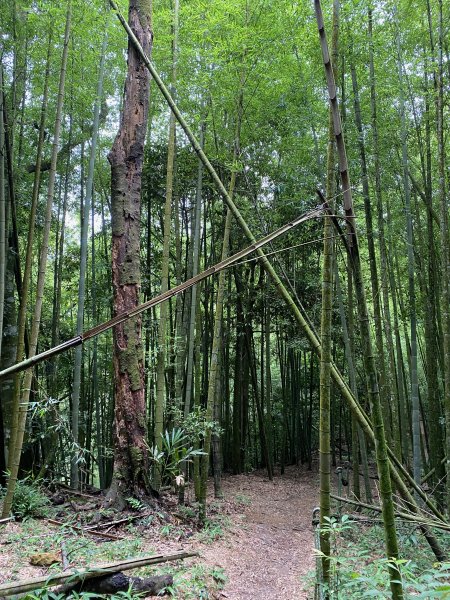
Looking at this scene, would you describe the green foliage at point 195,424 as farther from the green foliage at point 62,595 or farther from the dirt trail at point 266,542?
the green foliage at point 62,595

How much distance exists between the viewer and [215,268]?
1.02 m

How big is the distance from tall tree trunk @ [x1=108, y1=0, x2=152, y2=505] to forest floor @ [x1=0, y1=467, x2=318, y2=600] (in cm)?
47

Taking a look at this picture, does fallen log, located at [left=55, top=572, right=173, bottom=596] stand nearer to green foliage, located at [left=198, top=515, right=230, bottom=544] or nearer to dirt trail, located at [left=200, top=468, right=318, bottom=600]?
dirt trail, located at [left=200, top=468, right=318, bottom=600]

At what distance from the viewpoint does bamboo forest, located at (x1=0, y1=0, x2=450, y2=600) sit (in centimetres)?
196

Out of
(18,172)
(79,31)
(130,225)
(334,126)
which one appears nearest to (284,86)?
(79,31)

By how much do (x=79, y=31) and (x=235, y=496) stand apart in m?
6.41

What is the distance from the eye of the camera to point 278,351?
366 inches

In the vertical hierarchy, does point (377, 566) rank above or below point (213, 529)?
above

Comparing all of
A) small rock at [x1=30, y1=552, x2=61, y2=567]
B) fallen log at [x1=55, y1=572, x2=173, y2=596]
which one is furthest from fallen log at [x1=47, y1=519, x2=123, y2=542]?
fallen log at [x1=55, y1=572, x2=173, y2=596]

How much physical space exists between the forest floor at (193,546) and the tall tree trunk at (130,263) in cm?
47

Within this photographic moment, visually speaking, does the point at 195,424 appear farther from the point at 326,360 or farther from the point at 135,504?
the point at 326,360

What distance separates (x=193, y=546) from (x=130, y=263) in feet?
8.32

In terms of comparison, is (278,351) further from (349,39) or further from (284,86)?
(349,39)

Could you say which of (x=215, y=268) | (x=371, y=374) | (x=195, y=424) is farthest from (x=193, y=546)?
(x=215, y=268)
